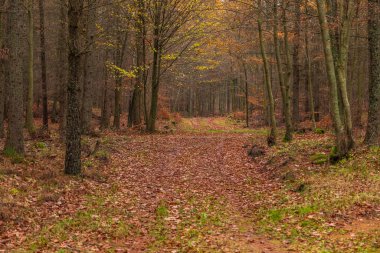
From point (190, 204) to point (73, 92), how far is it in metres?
5.41

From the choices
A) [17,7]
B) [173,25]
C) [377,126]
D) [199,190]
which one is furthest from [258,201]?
[173,25]

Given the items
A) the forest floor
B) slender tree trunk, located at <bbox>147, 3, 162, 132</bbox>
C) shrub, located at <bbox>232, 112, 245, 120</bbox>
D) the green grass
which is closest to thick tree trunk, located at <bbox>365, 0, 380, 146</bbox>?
the forest floor

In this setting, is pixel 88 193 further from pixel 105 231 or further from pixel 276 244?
pixel 276 244

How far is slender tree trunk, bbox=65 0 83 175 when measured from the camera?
12070 millimetres

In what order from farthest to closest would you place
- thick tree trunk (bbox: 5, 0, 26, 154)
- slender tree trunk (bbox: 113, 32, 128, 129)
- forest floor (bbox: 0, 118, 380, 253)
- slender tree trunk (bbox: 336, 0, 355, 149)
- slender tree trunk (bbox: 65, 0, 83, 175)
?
slender tree trunk (bbox: 113, 32, 128, 129) < slender tree trunk (bbox: 336, 0, 355, 149) < thick tree trunk (bbox: 5, 0, 26, 154) < slender tree trunk (bbox: 65, 0, 83, 175) < forest floor (bbox: 0, 118, 380, 253)

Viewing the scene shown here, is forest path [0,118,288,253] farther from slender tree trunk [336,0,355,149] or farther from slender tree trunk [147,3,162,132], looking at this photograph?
slender tree trunk [147,3,162,132]

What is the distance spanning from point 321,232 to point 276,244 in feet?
3.53

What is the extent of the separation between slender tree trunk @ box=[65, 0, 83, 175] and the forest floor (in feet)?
1.94

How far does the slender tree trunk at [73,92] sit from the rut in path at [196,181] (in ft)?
6.65

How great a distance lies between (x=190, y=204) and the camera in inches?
432

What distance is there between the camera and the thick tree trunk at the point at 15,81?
12.8 metres

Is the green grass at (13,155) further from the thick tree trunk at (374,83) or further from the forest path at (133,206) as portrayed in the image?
the thick tree trunk at (374,83)

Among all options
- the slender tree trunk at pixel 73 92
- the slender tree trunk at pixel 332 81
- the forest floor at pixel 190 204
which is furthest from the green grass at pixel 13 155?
the slender tree trunk at pixel 332 81

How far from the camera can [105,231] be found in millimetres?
8555
